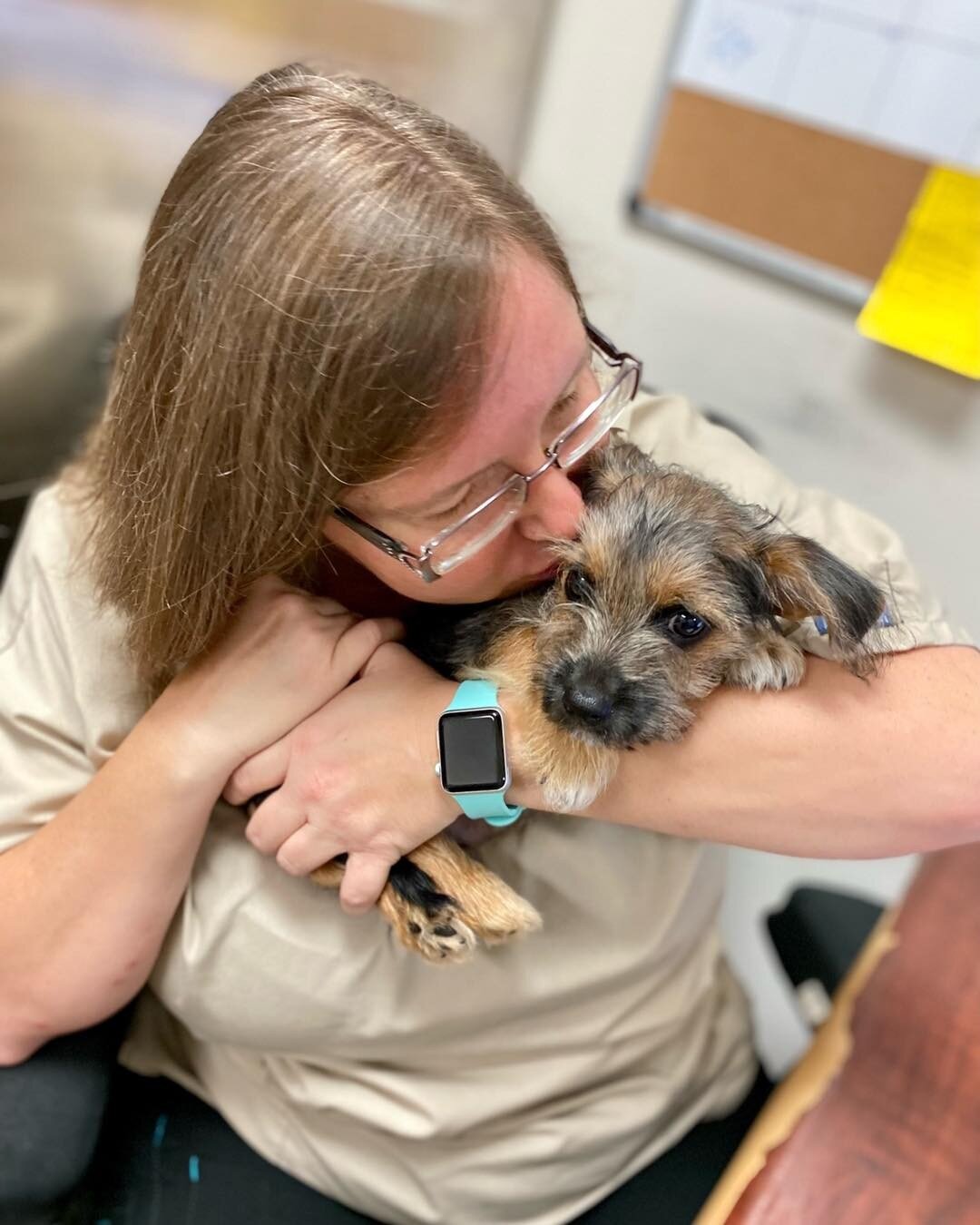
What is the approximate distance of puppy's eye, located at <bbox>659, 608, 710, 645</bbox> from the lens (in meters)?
1.00

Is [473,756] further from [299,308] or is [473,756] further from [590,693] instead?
[299,308]

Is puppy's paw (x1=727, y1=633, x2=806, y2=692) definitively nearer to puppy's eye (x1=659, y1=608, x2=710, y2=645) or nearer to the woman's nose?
puppy's eye (x1=659, y1=608, x2=710, y2=645)

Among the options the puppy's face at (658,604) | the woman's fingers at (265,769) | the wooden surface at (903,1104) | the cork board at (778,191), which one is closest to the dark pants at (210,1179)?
the wooden surface at (903,1104)

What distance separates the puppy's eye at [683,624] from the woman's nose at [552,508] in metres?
0.14

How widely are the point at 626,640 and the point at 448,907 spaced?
0.33 metres

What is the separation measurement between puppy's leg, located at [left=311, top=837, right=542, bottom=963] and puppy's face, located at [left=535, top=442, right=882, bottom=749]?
0.62 feet

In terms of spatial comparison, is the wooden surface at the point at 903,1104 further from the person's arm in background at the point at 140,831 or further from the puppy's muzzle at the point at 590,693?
the person's arm in background at the point at 140,831

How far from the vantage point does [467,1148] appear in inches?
42.4

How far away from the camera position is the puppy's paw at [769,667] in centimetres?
98

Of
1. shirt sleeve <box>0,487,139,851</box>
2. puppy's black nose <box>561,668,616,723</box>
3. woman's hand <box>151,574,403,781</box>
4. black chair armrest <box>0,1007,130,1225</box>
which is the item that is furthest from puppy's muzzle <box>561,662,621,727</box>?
black chair armrest <box>0,1007,130,1225</box>

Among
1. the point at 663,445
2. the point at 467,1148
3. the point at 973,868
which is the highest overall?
the point at 663,445

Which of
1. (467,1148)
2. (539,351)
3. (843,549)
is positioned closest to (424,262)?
(539,351)

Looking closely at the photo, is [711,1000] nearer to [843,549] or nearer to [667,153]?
[843,549]

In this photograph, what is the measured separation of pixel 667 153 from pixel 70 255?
3.52 feet
